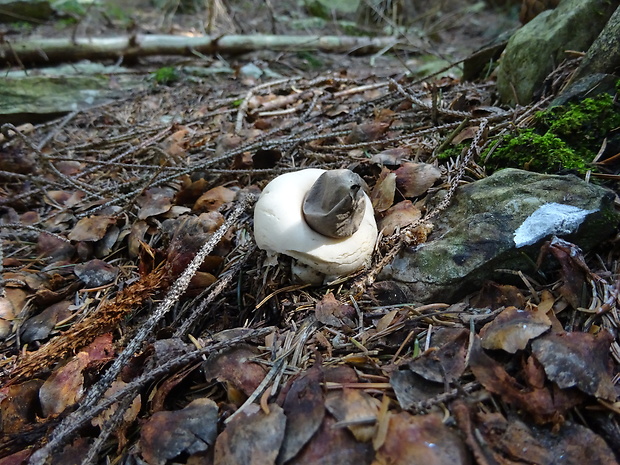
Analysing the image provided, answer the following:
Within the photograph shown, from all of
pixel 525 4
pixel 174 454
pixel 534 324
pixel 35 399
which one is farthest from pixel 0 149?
pixel 525 4

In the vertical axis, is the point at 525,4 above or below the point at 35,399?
above

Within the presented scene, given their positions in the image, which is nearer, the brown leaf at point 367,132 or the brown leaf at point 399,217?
the brown leaf at point 399,217

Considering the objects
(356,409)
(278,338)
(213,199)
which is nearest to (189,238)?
(213,199)

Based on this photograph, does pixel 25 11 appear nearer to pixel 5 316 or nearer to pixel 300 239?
pixel 5 316

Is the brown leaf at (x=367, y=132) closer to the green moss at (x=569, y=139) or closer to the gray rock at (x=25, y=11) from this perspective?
the green moss at (x=569, y=139)

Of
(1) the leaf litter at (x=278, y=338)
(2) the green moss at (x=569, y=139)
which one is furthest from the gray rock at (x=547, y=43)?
(2) the green moss at (x=569, y=139)

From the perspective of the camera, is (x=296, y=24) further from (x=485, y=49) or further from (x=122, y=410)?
(x=122, y=410)

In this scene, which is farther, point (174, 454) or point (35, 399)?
point (35, 399)

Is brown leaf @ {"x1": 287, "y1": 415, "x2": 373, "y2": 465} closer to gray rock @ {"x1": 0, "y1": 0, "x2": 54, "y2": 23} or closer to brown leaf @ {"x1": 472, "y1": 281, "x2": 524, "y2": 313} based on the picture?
brown leaf @ {"x1": 472, "y1": 281, "x2": 524, "y2": 313}
